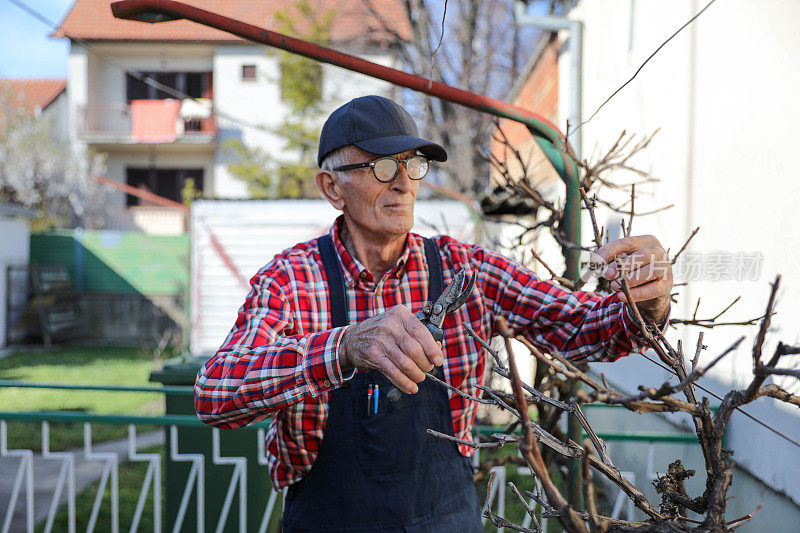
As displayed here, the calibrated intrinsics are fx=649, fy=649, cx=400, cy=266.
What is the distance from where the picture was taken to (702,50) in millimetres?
3178

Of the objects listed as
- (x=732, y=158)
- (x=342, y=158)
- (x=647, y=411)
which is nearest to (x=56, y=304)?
(x=342, y=158)

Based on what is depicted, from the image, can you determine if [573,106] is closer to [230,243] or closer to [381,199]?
[381,199]

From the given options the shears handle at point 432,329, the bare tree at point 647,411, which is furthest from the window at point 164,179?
the bare tree at point 647,411

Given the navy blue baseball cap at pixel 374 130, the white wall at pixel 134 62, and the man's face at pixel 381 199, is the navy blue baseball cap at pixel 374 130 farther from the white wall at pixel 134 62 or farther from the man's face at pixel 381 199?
the white wall at pixel 134 62

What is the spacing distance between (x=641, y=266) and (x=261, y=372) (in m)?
0.91

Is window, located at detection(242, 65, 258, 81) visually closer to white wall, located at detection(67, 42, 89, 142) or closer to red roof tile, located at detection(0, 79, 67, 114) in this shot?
white wall, located at detection(67, 42, 89, 142)

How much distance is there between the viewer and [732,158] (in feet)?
9.09

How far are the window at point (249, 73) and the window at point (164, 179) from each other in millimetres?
4049

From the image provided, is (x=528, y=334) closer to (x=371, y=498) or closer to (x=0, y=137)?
(x=371, y=498)

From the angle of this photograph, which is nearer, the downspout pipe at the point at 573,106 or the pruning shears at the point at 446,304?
the pruning shears at the point at 446,304

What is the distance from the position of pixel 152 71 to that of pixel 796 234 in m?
20.6

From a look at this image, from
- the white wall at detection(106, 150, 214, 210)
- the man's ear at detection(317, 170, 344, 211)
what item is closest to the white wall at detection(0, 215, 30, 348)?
the white wall at detection(106, 150, 214, 210)

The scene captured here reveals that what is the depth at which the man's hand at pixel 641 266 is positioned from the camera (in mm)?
1456

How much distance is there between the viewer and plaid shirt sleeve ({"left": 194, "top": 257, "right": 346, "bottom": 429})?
4.85ft
